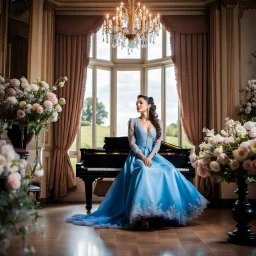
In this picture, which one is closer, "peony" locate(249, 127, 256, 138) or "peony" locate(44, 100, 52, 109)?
"peony" locate(249, 127, 256, 138)

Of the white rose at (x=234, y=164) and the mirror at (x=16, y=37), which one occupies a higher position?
the mirror at (x=16, y=37)

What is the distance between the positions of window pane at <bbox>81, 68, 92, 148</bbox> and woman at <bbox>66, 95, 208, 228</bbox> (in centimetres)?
256

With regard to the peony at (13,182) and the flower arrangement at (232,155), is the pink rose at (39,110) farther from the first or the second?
the peony at (13,182)

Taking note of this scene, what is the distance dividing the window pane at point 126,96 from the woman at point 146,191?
2536 millimetres

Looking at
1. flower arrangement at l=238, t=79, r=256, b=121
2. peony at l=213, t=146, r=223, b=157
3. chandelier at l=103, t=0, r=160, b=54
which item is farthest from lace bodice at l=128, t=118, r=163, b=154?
flower arrangement at l=238, t=79, r=256, b=121

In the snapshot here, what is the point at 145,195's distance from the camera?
497 centimetres

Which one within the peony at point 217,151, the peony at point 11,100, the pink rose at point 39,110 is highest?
the peony at point 11,100

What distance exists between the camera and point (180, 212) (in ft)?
16.5

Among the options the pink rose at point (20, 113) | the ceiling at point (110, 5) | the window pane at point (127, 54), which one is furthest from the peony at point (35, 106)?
the window pane at point (127, 54)

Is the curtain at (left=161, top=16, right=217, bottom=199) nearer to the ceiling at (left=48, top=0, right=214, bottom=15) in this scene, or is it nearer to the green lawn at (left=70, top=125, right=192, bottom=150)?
the ceiling at (left=48, top=0, right=214, bottom=15)

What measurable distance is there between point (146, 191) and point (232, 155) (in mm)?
1467

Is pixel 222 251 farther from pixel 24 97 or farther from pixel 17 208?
pixel 24 97

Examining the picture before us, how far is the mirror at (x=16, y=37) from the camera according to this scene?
6207 mm

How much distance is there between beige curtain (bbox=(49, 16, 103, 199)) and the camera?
7.65 meters
